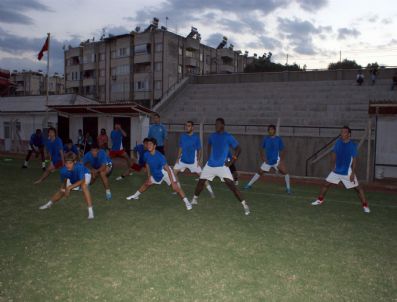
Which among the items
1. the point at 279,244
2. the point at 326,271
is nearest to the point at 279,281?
the point at 326,271

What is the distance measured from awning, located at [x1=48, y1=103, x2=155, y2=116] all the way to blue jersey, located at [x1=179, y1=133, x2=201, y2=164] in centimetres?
913

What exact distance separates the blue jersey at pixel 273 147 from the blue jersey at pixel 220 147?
2.72 meters

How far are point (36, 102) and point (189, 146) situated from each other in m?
26.2

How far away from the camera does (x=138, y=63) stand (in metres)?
58.5

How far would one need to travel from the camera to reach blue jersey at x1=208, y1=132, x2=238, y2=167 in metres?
7.83

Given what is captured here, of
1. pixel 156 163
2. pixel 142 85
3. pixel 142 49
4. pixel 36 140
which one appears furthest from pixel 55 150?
pixel 142 49

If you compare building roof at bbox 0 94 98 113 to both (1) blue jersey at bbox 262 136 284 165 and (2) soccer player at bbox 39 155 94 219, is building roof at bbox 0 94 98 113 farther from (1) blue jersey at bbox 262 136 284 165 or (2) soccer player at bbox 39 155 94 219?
(2) soccer player at bbox 39 155 94 219

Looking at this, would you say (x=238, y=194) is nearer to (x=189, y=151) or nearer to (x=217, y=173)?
(x=217, y=173)

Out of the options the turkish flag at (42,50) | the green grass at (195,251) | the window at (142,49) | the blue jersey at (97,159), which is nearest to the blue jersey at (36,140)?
the green grass at (195,251)

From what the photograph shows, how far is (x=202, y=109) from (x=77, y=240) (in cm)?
2028

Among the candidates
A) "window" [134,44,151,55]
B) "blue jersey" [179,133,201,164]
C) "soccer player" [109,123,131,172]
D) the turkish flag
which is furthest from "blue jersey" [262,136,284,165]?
"window" [134,44,151,55]

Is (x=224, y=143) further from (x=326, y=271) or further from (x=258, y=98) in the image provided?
(x=258, y=98)

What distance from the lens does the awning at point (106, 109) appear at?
18516 mm

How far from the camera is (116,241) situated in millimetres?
5750
